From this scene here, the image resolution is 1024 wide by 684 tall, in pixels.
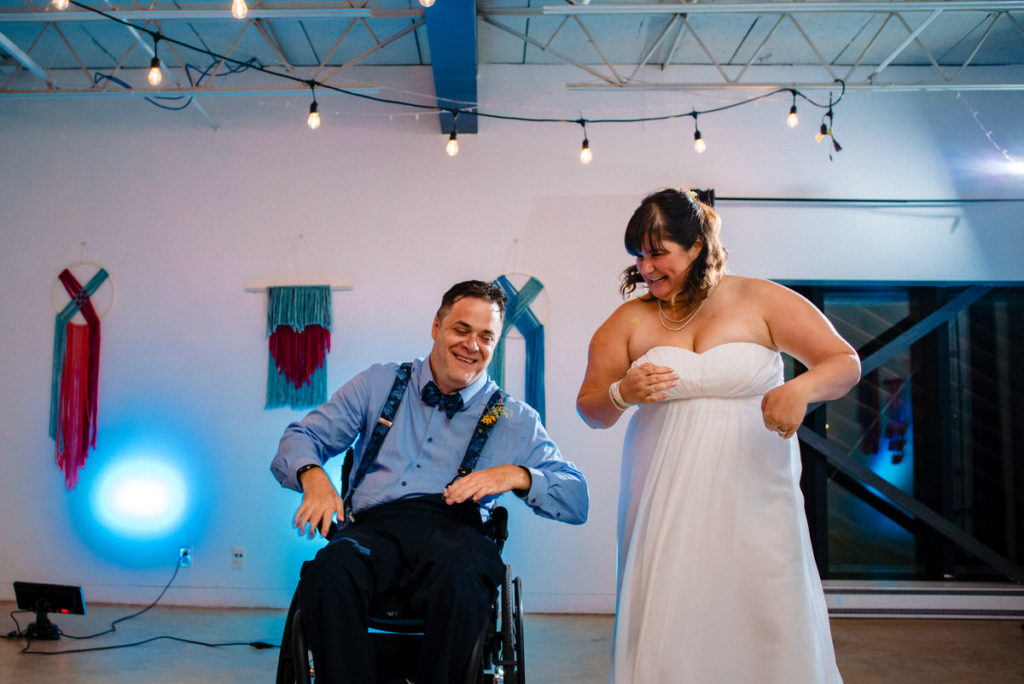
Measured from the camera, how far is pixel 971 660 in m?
3.35

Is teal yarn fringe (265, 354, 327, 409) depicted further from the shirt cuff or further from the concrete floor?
the shirt cuff

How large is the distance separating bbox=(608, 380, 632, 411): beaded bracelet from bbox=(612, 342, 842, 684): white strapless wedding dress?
0.37 feet

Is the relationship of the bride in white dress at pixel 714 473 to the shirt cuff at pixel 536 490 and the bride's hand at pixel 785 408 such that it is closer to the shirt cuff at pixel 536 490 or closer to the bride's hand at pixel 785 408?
the bride's hand at pixel 785 408

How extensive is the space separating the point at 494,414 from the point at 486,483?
39 centimetres

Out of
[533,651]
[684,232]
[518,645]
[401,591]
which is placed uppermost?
[684,232]

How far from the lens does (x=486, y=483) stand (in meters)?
1.95

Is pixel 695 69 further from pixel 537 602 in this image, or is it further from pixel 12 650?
pixel 12 650

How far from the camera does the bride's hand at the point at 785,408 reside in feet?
5.06

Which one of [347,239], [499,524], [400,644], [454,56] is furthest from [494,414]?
[347,239]

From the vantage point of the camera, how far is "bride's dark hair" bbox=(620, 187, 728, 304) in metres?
1.85

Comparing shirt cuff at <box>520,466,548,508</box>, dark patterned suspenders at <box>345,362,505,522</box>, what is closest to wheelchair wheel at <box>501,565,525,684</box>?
shirt cuff at <box>520,466,548,508</box>

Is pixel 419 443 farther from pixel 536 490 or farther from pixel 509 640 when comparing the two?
pixel 509 640

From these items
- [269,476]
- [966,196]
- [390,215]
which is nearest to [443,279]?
[390,215]

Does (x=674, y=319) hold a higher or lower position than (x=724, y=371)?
higher
